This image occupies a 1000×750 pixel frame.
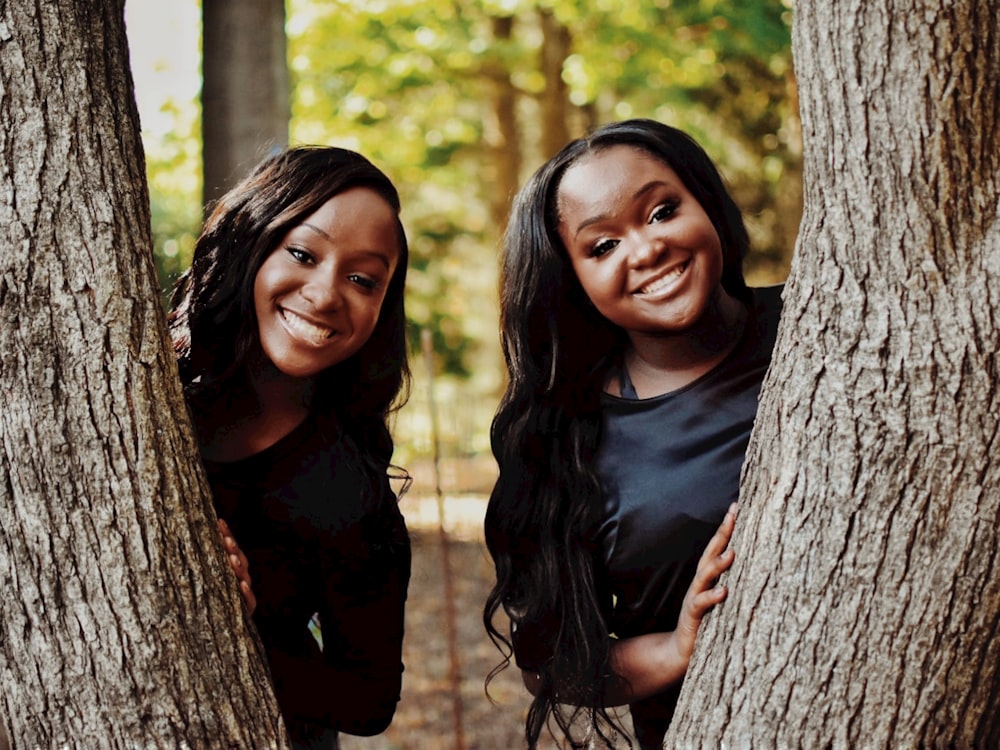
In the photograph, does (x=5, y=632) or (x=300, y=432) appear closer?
(x=5, y=632)

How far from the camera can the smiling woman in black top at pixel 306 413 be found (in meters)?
2.24

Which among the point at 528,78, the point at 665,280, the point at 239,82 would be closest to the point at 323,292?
the point at 665,280

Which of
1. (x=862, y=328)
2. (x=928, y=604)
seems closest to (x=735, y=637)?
(x=928, y=604)

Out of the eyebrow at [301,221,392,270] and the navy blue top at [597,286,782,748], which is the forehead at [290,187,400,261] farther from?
the navy blue top at [597,286,782,748]

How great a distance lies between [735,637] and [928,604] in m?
0.32

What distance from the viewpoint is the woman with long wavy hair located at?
6.76 ft

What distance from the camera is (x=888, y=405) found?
1545 millimetres

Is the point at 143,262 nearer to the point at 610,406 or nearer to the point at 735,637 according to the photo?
the point at 610,406

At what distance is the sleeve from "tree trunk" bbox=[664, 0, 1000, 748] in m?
0.96

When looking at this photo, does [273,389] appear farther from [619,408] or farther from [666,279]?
[666,279]

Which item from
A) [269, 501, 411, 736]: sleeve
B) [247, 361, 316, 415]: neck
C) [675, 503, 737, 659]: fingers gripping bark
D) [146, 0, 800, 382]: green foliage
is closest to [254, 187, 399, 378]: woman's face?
[247, 361, 316, 415]: neck

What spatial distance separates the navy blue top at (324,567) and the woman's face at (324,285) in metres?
0.24

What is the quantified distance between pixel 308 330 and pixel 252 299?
20 centimetres

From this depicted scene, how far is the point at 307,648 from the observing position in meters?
2.47
